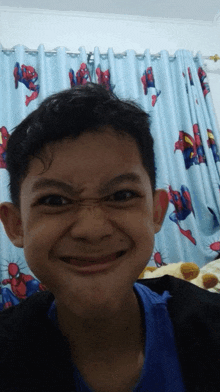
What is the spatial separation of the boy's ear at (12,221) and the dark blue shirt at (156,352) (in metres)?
0.17

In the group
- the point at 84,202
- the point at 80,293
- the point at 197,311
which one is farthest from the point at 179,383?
the point at 84,202

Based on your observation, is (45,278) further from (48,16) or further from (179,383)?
(48,16)

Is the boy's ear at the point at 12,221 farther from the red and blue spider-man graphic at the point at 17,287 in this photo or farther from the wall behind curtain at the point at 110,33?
the wall behind curtain at the point at 110,33

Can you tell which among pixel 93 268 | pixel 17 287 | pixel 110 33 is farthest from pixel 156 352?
pixel 110 33

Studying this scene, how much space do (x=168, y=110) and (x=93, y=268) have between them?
1573mm

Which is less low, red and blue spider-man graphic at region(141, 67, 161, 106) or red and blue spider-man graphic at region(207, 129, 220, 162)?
red and blue spider-man graphic at region(141, 67, 161, 106)

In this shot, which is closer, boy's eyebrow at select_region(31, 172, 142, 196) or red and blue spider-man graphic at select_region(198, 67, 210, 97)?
boy's eyebrow at select_region(31, 172, 142, 196)

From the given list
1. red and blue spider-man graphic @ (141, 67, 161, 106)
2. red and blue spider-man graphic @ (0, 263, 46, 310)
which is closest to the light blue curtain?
red and blue spider-man graphic @ (141, 67, 161, 106)

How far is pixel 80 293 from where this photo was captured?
0.40 meters

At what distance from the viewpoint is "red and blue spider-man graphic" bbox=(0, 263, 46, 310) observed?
1.41 m

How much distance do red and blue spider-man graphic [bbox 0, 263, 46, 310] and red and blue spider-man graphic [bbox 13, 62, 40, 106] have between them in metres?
0.99

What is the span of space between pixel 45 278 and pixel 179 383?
32 centimetres

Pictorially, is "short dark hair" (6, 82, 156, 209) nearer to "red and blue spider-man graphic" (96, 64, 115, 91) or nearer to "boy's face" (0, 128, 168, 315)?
"boy's face" (0, 128, 168, 315)

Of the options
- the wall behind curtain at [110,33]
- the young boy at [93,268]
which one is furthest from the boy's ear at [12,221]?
→ the wall behind curtain at [110,33]
